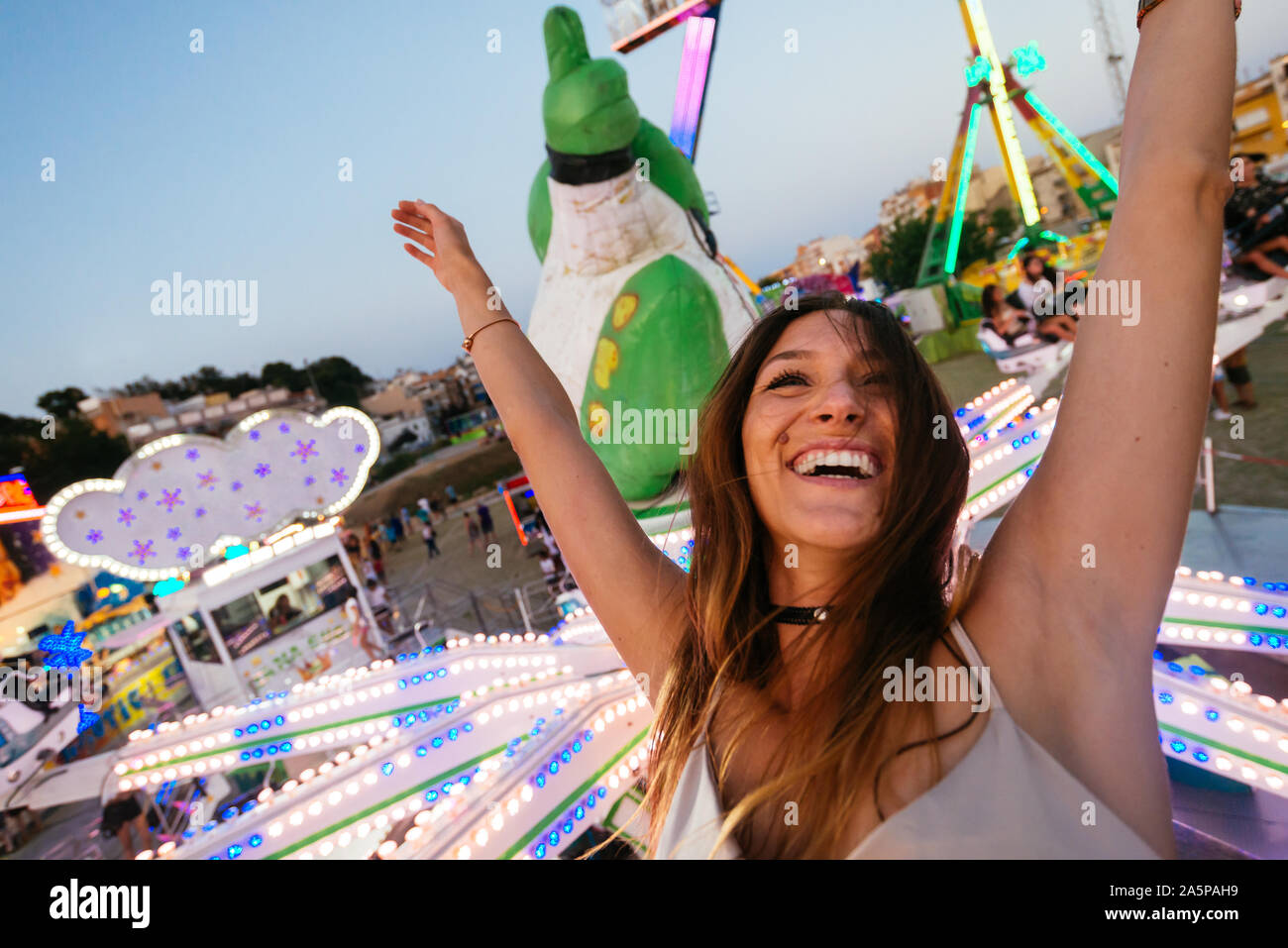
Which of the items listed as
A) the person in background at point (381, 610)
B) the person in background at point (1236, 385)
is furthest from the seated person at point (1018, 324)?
the person in background at point (381, 610)

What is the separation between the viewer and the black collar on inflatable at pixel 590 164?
5254 mm

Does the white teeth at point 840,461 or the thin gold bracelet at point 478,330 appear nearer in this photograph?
the white teeth at point 840,461

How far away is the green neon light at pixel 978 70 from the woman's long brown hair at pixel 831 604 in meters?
14.7

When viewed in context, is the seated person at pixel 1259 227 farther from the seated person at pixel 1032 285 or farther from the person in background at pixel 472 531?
the person in background at pixel 472 531

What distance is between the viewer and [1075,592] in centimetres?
92

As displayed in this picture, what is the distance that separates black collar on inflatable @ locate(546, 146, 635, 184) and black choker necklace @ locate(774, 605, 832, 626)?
494 cm

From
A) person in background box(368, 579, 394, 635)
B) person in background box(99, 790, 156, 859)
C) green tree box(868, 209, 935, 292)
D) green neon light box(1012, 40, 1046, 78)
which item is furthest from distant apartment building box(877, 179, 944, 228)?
person in background box(99, 790, 156, 859)

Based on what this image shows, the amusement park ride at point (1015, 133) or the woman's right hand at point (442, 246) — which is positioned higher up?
the amusement park ride at point (1015, 133)

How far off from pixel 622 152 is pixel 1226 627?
4908 millimetres

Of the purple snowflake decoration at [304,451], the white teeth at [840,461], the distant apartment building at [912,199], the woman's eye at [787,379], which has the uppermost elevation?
the distant apartment building at [912,199]

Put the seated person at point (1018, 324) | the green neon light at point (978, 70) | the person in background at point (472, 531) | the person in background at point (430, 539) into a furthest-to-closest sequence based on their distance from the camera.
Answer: the person in background at point (430, 539) < the person in background at point (472, 531) < the green neon light at point (978, 70) < the seated person at point (1018, 324)
